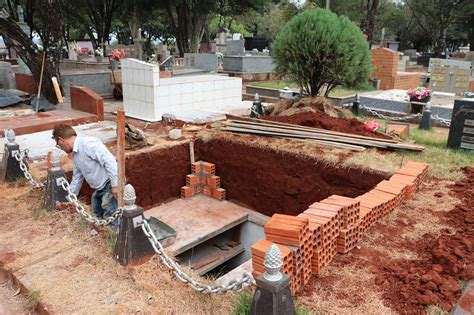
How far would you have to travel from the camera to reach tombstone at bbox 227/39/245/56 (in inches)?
843

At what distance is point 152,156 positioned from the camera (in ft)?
25.2

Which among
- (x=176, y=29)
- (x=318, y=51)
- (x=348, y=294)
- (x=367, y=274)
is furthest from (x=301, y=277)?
(x=176, y=29)

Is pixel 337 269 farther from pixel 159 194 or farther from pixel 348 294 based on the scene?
pixel 159 194

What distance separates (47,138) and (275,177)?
15.2ft

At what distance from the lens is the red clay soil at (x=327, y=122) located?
807 centimetres

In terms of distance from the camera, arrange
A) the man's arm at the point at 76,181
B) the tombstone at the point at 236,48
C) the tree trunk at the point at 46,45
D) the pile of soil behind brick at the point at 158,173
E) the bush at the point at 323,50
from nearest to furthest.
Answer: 1. the man's arm at the point at 76,181
2. the pile of soil behind brick at the point at 158,173
3. the bush at the point at 323,50
4. the tree trunk at the point at 46,45
5. the tombstone at the point at 236,48

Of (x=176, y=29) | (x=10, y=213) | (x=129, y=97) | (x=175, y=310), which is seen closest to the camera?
(x=175, y=310)

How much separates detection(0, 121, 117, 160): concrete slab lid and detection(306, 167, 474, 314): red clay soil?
5411mm

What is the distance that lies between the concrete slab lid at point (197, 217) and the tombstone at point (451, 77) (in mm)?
9863

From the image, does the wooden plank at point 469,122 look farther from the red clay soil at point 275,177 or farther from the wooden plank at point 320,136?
the red clay soil at point 275,177

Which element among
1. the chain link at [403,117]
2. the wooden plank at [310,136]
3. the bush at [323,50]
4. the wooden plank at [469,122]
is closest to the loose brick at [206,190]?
the wooden plank at [310,136]

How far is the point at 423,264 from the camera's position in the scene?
3629 mm

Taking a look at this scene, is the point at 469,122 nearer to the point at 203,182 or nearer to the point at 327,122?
the point at 327,122

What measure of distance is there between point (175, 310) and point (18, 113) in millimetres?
9029
